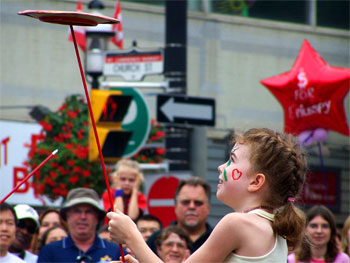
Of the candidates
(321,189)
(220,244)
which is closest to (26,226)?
(220,244)

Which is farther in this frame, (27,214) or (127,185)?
(127,185)

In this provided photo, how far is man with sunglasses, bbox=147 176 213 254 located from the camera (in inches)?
283

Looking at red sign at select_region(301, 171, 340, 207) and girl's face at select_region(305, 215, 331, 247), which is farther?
red sign at select_region(301, 171, 340, 207)

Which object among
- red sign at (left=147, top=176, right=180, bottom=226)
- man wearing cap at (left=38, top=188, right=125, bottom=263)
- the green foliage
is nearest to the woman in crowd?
red sign at (left=147, top=176, right=180, bottom=226)

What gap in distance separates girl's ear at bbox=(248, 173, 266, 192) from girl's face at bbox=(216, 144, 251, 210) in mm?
21

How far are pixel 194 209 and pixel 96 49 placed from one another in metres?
4.02

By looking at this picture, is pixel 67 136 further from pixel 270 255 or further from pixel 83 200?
pixel 270 255

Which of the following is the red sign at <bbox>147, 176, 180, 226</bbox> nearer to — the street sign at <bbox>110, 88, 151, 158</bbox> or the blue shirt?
the street sign at <bbox>110, 88, 151, 158</bbox>

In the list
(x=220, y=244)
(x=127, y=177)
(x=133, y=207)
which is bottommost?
(x=133, y=207)

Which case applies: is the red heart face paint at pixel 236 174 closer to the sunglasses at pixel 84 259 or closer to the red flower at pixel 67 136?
the sunglasses at pixel 84 259

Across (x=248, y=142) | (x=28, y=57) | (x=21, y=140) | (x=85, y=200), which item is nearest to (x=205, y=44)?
(x=28, y=57)

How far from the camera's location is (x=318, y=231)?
24.7ft

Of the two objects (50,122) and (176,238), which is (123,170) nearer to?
(176,238)

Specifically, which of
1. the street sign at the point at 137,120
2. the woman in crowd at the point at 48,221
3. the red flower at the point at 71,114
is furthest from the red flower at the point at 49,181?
the woman in crowd at the point at 48,221
